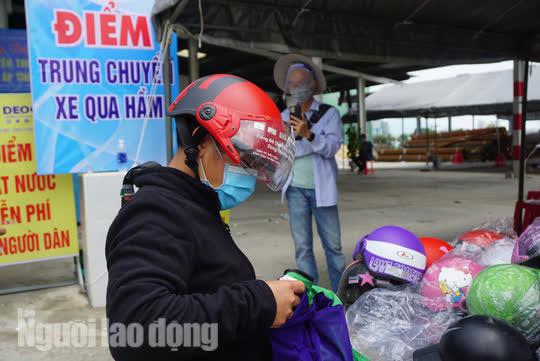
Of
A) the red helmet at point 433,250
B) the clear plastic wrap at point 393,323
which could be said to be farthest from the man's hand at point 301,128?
the clear plastic wrap at point 393,323

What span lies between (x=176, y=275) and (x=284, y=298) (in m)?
0.27

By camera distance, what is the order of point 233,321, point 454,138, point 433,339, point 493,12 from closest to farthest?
point 233,321, point 433,339, point 493,12, point 454,138

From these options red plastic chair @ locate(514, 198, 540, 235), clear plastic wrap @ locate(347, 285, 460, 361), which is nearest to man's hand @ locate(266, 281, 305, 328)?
clear plastic wrap @ locate(347, 285, 460, 361)

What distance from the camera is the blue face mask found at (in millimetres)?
1246

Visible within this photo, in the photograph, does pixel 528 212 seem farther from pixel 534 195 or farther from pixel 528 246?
pixel 528 246

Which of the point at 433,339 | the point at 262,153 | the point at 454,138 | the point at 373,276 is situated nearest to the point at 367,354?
the point at 433,339

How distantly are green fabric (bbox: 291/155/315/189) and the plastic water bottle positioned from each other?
1.63m

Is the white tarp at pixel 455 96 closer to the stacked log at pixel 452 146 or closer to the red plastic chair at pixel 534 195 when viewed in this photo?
the stacked log at pixel 452 146

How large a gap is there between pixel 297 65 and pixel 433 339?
7.44ft

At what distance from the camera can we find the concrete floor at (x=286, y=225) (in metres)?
3.92

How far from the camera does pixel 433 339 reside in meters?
2.39

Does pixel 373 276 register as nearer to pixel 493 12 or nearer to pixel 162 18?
pixel 162 18

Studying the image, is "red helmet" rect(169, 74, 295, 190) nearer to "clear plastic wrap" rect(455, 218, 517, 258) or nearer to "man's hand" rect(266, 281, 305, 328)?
"man's hand" rect(266, 281, 305, 328)

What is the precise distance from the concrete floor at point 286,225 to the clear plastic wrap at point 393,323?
1783 mm
